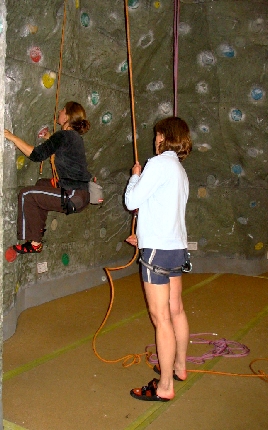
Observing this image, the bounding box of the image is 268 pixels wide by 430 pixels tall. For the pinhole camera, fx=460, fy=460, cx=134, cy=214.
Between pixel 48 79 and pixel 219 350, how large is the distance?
6.38 feet

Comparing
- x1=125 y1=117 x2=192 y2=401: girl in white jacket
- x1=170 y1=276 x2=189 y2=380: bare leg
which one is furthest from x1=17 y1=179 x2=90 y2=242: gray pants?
x1=170 y1=276 x2=189 y2=380: bare leg

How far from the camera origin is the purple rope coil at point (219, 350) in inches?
102

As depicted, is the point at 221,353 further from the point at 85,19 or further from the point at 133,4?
the point at 133,4

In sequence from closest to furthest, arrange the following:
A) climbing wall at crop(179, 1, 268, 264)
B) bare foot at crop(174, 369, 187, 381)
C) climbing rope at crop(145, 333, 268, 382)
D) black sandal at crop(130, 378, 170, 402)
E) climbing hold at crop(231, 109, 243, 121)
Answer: black sandal at crop(130, 378, 170, 402) → bare foot at crop(174, 369, 187, 381) → climbing rope at crop(145, 333, 268, 382) → climbing wall at crop(179, 1, 268, 264) → climbing hold at crop(231, 109, 243, 121)

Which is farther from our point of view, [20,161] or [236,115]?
[236,115]

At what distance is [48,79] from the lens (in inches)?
113

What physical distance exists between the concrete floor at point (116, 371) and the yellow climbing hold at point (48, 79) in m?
1.59

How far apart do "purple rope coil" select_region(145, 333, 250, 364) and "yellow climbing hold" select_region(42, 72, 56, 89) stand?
5.65 ft

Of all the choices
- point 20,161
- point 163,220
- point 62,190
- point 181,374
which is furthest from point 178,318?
point 20,161

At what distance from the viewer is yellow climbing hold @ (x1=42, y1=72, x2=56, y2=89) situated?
2.84 metres

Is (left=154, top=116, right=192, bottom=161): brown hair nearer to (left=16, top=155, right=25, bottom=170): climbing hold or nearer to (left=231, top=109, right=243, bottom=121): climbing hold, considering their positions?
(left=16, top=155, right=25, bottom=170): climbing hold

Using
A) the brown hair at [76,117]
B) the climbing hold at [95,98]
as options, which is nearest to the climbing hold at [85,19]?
the climbing hold at [95,98]

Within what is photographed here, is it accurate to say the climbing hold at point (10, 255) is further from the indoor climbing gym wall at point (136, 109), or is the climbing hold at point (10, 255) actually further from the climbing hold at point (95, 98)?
the climbing hold at point (95, 98)

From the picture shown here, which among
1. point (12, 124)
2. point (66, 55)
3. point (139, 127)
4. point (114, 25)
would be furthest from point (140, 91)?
point (12, 124)
